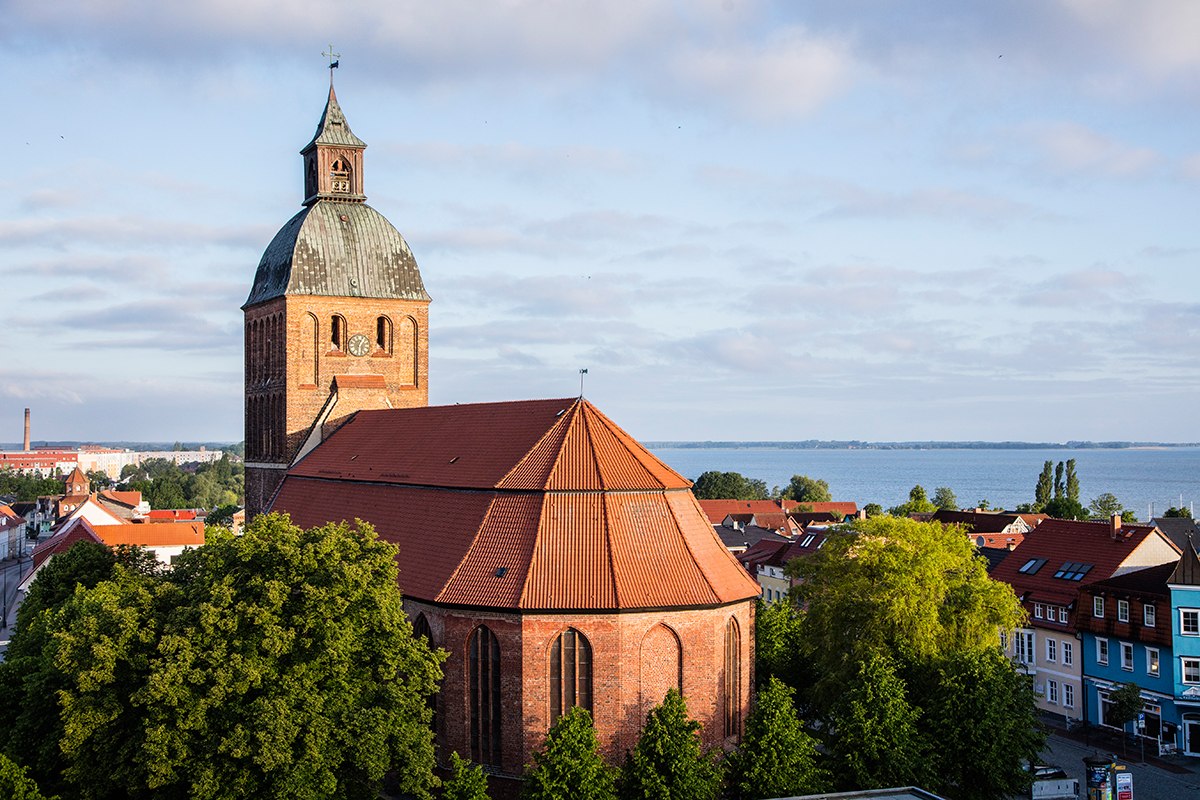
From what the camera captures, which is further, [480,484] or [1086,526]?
[1086,526]

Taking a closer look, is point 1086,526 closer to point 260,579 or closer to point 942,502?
point 260,579

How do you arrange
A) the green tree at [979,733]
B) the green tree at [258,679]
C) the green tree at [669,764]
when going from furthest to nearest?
the green tree at [979,733]
the green tree at [669,764]
the green tree at [258,679]

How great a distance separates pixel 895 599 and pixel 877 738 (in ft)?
23.1

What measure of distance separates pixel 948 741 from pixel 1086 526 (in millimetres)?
24452

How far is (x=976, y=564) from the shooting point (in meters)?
41.7

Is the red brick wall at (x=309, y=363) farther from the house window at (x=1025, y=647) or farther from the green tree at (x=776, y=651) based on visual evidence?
the house window at (x=1025, y=647)

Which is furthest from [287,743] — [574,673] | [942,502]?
[942,502]

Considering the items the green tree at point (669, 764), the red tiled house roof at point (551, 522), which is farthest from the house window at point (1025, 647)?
the green tree at point (669, 764)

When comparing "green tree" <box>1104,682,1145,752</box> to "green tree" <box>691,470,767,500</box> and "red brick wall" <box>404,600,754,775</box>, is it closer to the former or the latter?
"red brick wall" <box>404,600,754,775</box>

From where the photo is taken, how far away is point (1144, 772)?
4116cm

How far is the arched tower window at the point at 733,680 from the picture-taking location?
1393 inches

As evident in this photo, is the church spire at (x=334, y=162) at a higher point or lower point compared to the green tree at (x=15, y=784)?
higher

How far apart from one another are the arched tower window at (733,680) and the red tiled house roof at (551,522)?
3.83 feet

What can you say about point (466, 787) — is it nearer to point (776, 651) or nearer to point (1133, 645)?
point (776, 651)
